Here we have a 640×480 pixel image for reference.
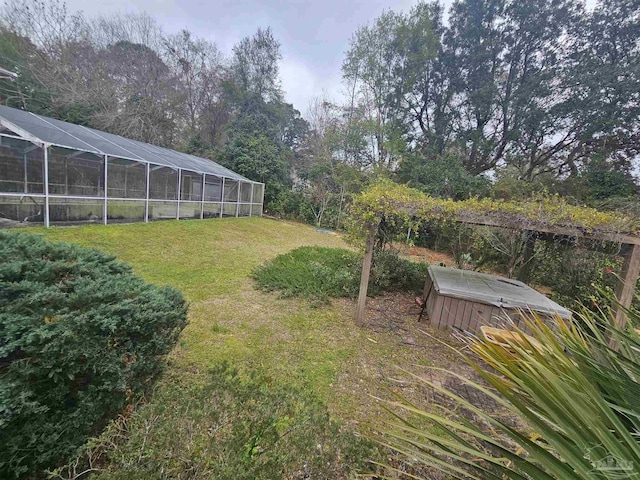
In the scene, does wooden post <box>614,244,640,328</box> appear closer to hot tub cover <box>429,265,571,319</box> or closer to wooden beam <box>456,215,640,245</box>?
wooden beam <box>456,215,640,245</box>

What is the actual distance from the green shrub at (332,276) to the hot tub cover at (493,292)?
1.27 metres

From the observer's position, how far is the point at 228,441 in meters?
1.26

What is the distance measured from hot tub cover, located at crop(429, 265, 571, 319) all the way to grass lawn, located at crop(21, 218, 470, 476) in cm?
84

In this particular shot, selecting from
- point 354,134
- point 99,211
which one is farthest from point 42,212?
point 354,134

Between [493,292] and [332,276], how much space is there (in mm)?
3082

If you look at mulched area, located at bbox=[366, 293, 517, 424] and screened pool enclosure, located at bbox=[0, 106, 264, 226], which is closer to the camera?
mulched area, located at bbox=[366, 293, 517, 424]

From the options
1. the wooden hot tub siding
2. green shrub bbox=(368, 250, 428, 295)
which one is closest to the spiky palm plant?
the wooden hot tub siding

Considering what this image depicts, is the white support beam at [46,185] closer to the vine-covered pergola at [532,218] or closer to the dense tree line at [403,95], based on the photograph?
the vine-covered pergola at [532,218]

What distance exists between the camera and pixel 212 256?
695 cm

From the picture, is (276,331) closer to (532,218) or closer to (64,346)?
Result: (64,346)

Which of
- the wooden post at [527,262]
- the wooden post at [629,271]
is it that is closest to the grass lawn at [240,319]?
the wooden post at [629,271]

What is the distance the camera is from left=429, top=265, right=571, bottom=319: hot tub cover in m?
3.79

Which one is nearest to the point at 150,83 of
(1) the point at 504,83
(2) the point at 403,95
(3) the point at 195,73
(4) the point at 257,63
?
(3) the point at 195,73

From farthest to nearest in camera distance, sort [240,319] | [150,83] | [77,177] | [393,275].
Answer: [150,83] → [77,177] → [393,275] → [240,319]
